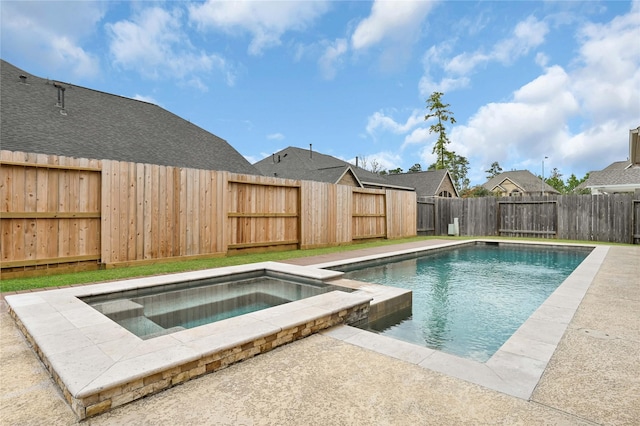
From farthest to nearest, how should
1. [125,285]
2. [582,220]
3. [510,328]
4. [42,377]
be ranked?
[582,220] → [125,285] → [510,328] → [42,377]

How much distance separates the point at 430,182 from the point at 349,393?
26.0 meters

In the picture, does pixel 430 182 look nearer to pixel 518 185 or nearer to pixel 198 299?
pixel 518 185

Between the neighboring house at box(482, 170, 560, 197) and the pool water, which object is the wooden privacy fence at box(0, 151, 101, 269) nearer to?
the pool water

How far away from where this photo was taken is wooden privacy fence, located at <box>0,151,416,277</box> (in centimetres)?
532

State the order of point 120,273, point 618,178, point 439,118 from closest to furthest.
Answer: point 120,273, point 618,178, point 439,118

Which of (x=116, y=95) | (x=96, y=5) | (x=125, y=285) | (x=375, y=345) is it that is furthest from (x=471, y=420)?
(x=116, y=95)

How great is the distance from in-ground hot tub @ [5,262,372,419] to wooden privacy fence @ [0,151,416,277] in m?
1.98

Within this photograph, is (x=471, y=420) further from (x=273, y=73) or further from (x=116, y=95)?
(x=273, y=73)

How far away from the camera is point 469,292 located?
5.58 m

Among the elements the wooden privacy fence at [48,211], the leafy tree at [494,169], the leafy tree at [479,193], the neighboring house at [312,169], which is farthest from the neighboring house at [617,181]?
the leafy tree at [494,169]

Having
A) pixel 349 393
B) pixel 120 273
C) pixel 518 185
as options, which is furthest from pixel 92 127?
pixel 518 185

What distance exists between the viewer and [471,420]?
1.76m

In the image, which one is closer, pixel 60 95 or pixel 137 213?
pixel 137 213

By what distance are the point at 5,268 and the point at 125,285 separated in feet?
7.60
